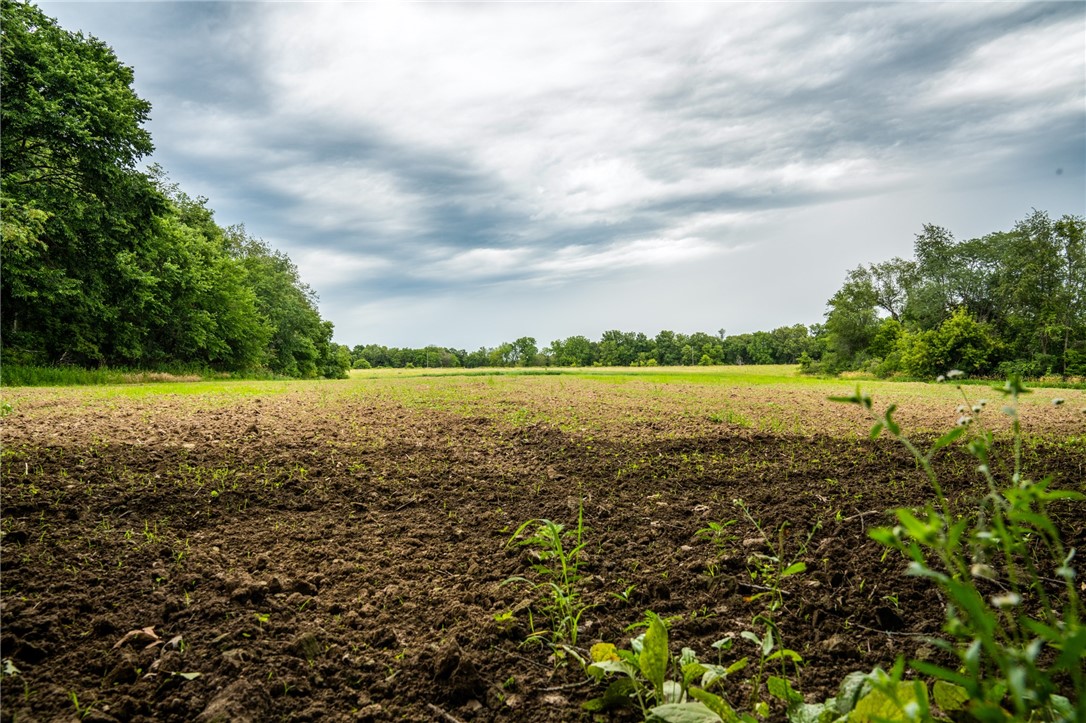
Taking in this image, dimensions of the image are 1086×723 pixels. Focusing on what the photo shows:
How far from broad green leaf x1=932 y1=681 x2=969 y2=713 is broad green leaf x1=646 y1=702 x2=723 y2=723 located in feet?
2.38

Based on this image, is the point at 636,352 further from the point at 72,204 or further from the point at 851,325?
the point at 72,204

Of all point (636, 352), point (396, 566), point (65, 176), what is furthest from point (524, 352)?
point (396, 566)

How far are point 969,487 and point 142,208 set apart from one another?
83.4 feet

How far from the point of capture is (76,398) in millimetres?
9797

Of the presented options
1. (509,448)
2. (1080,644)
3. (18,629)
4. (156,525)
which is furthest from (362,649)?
(509,448)

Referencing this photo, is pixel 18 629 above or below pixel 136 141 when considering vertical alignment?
below

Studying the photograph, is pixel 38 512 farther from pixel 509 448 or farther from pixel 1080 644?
pixel 1080 644

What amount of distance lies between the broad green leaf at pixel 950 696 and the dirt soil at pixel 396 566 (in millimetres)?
198

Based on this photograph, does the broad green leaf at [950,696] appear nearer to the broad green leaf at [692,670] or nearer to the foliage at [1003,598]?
the foliage at [1003,598]

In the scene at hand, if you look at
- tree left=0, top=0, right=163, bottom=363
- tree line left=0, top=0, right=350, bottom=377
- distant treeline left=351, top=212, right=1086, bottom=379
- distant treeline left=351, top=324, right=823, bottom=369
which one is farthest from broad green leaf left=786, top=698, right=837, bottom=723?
distant treeline left=351, top=324, right=823, bottom=369

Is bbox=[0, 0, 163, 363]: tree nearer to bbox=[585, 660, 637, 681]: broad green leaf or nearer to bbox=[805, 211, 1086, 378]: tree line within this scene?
bbox=[585, 660, 637, 681]: broad green leaf

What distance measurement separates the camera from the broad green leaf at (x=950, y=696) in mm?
1684

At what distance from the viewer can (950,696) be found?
1706 millimetres

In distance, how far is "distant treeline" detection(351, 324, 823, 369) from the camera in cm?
10456
